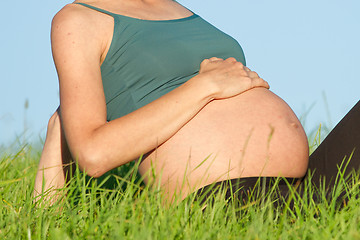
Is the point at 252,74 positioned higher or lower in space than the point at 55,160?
higher

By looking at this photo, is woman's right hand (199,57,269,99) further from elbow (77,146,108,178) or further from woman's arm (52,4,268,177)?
elbow (77,146,108,178)


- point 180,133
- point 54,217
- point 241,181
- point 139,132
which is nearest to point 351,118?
point 241,181

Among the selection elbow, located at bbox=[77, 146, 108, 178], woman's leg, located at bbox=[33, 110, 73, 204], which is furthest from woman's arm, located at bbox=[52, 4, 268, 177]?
woman's leg, located at bbox=[33, 110, 73, 204]

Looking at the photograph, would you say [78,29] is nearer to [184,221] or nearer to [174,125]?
[174,125]

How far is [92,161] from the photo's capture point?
2205mm

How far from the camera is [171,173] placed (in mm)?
2260

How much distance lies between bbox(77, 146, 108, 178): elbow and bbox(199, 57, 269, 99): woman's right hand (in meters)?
0.55

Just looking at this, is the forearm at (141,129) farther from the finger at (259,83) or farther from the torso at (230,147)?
the finger at (259,83)

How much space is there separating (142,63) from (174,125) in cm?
38


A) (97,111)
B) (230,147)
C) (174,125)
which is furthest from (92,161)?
(230,147)

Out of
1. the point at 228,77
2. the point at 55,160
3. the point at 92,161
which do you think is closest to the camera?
the point at 92,161

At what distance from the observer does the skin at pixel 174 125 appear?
7.25 ft

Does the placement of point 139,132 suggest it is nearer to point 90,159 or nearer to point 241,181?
point 90,159

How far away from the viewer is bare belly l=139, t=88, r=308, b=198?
7.36 feet
